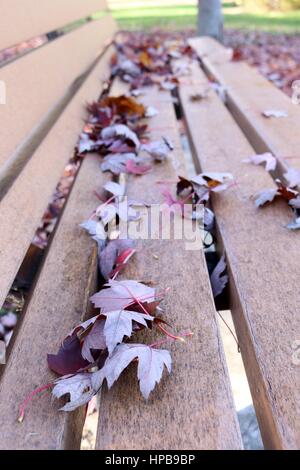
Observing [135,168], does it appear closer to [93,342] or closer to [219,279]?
[219,279]

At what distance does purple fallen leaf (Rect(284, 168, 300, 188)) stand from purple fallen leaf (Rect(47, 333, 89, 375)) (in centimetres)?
75

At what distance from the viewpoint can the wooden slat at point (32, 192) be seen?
3.11 ft

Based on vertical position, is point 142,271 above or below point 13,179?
below

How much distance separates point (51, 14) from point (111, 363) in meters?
1.80

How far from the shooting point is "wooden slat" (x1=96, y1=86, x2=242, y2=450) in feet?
2.07

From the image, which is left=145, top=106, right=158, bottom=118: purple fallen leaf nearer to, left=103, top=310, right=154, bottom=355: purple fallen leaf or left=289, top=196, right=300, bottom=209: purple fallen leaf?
left=289, top=196, right=300, bottom=209: purple fallen leaf

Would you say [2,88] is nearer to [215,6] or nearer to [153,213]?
[153,213]

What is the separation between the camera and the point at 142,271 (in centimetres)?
98

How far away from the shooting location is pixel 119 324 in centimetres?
77

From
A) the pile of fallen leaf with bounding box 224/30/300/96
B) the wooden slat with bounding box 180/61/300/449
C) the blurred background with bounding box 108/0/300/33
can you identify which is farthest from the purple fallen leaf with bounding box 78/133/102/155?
the blurred background with bounding box 108/0/300/33

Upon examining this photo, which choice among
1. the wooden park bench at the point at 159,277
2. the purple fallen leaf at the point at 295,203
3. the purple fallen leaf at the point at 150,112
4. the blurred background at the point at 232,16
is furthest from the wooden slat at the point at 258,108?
the blurred background at the point at 232,16

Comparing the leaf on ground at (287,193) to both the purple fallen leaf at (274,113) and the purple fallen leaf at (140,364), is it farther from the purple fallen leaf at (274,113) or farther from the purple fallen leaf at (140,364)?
the purple fallen leaf at (274,113)
